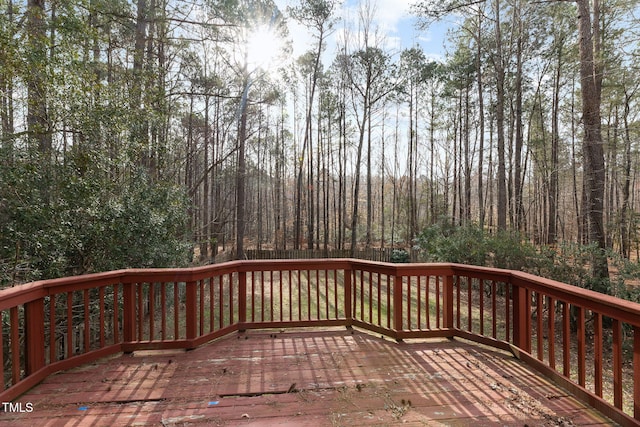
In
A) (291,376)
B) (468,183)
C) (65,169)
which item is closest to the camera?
(291,376)

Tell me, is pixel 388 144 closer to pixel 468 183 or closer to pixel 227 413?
pixel 468 183

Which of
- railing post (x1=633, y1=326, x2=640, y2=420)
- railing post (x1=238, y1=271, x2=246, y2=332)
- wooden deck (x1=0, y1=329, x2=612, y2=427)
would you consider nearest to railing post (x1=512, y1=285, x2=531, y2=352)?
wooden deck (x1=0, y1=329, x2=612, y2=427)

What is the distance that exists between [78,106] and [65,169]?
3.11 feet

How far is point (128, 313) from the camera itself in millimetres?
2807

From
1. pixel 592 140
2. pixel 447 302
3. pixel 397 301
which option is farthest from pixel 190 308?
pixel 592 140

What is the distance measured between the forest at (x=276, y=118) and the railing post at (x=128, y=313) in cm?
151

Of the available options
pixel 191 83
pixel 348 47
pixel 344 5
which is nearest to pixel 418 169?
pixel 348 47

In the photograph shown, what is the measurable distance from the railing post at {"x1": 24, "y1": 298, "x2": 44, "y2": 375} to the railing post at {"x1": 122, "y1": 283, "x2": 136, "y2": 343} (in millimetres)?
595

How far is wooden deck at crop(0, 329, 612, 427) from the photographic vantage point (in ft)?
6.05

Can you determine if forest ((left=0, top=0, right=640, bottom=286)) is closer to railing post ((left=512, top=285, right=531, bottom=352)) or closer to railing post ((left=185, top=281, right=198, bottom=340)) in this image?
railing post ((left=185, top=281, right=198, bottom=340))

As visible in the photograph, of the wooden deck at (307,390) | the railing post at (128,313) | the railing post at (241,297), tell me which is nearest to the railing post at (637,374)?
the wooden deck at (307,390)

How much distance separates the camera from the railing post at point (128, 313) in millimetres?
2806

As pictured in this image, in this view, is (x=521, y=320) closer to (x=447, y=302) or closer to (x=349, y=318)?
(x=447, y=302)

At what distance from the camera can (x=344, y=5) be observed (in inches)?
496
